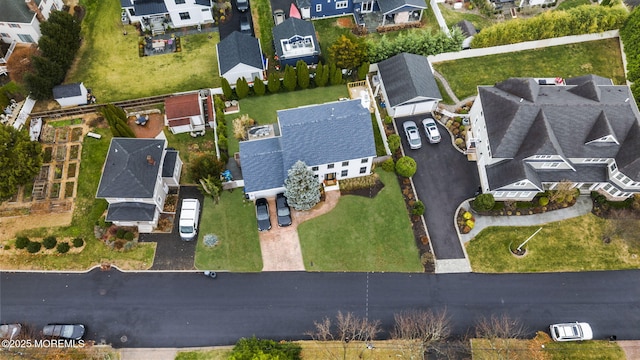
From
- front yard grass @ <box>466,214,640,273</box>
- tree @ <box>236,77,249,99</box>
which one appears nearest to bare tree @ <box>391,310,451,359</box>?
front yard grass @ <box>466,214,640,273</box>

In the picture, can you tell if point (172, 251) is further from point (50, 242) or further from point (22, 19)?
point (22, 19)

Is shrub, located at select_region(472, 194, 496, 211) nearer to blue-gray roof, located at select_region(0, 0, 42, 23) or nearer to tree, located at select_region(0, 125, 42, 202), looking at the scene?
tree, located at select_region(0, 125, 42, 202)

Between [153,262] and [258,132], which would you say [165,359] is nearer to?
[153,262]

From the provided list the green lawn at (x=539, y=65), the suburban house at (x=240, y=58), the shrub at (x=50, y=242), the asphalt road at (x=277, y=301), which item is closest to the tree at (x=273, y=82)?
the suburban house at (x=240, y=58)

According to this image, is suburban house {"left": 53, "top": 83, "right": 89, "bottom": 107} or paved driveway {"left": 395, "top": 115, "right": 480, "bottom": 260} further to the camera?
suburban house {"left": 53, "top": 83, "right": 89, "bottom": 107}

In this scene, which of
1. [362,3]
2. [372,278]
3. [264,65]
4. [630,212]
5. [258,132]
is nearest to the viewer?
[372,278]

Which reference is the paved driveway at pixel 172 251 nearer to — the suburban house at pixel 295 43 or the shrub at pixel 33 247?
the shrub at pixel 33 247

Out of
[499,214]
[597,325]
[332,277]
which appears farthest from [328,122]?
[597,325]
